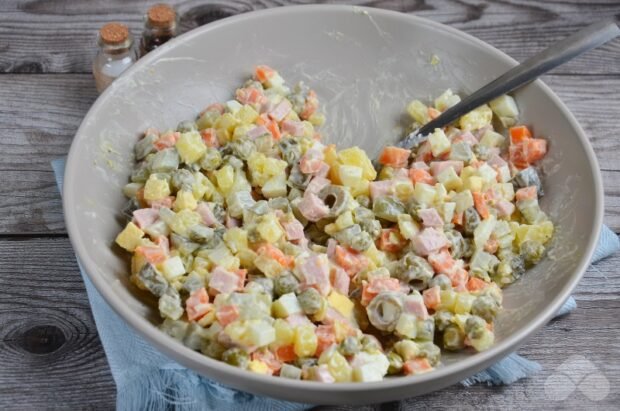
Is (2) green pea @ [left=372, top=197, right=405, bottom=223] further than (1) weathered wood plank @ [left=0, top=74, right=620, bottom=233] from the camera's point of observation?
No

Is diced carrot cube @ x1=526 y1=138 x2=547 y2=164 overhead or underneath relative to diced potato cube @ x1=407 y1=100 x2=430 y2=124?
overhead

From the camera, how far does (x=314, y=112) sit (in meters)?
2.55

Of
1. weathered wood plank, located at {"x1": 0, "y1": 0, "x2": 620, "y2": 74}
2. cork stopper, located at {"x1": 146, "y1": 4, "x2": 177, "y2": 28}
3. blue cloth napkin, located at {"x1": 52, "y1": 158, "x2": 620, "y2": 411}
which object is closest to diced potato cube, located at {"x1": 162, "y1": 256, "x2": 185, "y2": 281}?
blue cloth napkin, located at {"x1": 52, "y1": 158, "x2": 620, "y2": 411}

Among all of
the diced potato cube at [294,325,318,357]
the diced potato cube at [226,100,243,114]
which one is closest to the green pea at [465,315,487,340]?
the diced potato cube at [294,325,318,357]

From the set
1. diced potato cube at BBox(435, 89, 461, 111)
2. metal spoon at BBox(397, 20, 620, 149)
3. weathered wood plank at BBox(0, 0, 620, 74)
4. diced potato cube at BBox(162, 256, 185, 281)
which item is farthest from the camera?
weathered wood plank at BBox(0, 0, 620, 74)

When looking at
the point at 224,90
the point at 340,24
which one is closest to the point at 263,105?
the point at 224,90

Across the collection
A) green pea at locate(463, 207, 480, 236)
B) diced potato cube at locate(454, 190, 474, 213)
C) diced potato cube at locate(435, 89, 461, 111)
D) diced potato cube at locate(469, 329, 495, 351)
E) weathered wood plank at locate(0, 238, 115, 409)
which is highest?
diced potato cube at locate(435, 89, 461, 111)

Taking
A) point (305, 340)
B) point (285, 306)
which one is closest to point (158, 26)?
point (285, 306)

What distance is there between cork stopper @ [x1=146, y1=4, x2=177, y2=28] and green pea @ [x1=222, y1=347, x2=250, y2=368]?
1211 mm

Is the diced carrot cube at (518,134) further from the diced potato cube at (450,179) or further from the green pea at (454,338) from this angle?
the green pea at (454,338)

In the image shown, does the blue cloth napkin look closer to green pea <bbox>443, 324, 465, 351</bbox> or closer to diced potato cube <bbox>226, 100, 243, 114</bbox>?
green pea <bbox>443, 324, 465, 351</bbox>

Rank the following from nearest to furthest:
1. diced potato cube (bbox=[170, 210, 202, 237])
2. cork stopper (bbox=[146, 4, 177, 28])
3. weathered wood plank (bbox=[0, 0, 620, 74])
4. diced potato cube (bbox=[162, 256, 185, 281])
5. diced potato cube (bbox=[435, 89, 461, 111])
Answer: diced potato cube (bbox=[162, 256, 185, 281]), diced potato cube (bbox=[170, 210, 202, 237]), diced potato cube (bbox=[435, 89, 461, 111]), cork stopper (bbox=[146, 4, 177, 28]), weathered wood plank (bbox=[0, 0, 620, 74])

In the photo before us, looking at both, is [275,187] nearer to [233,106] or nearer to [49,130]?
[233,106]

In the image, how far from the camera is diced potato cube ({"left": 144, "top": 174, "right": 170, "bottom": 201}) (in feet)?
7.07
